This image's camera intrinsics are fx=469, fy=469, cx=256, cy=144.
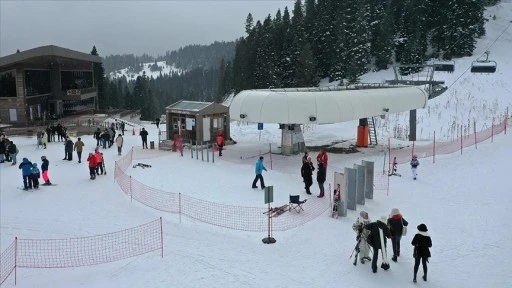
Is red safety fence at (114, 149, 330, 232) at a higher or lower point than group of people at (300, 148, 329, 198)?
lower

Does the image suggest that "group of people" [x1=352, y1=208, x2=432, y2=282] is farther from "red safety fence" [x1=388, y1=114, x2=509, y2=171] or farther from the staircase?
the staircase

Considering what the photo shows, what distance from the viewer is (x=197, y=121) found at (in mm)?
28703

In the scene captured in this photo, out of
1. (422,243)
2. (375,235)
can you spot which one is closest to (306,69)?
(375,235)

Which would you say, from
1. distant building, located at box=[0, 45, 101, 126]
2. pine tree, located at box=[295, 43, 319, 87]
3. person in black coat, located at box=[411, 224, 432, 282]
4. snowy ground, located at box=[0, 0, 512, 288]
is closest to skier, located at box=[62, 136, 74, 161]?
snowy ground, located at box=[0, 0, 512, 288]

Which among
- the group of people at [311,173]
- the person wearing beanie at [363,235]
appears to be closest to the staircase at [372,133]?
the group of people at [311,173]

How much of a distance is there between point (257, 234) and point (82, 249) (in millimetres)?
5207

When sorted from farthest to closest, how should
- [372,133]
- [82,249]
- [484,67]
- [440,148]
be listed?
[484,67] < [372,133] < [440,148] < [82,249]

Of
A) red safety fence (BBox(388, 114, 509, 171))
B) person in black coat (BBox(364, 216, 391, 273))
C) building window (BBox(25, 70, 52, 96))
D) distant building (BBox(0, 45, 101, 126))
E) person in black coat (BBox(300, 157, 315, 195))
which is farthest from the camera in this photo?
building window (BBox(25, 70, 52, 96))

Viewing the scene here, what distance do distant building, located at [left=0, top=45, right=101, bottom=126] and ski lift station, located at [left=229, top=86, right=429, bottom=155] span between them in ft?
84.2

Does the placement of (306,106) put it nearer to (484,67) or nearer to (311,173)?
(311,173)

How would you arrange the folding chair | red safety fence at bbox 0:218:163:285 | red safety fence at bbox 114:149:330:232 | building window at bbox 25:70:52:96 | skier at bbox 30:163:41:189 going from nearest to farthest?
red safety fence at bbox 0:218:163:285, red safety fence at bbox 114:149:330:232, the folding chair, skier at bbox 30:163:41:189, building window at bbox 25:70:52:96

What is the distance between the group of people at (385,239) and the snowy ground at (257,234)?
34cm

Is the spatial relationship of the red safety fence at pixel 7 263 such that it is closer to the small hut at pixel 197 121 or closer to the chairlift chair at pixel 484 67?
the small hut at pixel 197 121

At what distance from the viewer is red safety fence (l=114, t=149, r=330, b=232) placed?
49.2 feet
